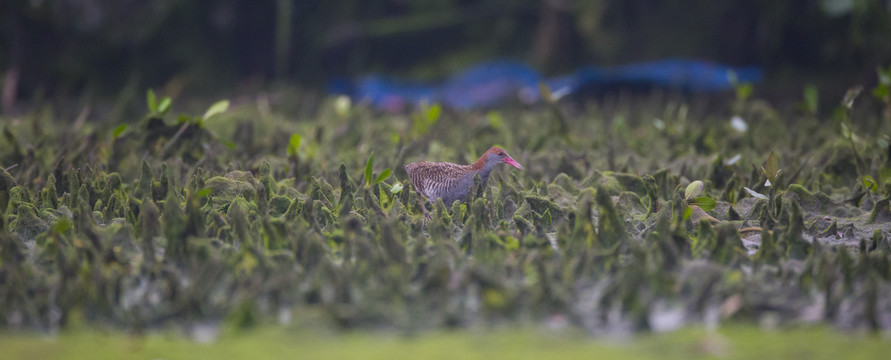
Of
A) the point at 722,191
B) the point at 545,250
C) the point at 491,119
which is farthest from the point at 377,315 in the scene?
the point at 491,119

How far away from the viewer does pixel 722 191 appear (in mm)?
2990

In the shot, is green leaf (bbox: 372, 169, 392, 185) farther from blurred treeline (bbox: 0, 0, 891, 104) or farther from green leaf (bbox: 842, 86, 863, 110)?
blurred treeline (bbox: 0, 0, 891, 104)

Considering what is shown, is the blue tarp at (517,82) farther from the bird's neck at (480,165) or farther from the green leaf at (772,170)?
the green leaf at (772,170)

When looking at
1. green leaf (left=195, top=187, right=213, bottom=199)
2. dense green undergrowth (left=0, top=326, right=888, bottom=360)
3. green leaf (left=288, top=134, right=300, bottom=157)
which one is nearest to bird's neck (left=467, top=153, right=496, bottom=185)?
green leaf (left=288, top=134, right=300, bottom=157)

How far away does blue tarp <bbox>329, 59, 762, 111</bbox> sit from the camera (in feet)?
20.5

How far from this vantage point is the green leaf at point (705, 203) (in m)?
2.56

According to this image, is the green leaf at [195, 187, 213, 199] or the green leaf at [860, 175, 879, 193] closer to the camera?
the green leaf at [195, 187, 213, 199]

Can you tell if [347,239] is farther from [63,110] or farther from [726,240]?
[63,110]

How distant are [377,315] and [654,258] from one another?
803mm

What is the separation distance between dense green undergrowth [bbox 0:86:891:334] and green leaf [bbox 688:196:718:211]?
26 millimetres

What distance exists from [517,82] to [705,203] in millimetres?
4137

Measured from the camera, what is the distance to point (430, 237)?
2480mm

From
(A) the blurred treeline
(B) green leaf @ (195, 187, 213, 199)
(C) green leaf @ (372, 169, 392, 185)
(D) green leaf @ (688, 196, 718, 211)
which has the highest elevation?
(A) the blurred treeline

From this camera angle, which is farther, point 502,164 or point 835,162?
point 835,162
